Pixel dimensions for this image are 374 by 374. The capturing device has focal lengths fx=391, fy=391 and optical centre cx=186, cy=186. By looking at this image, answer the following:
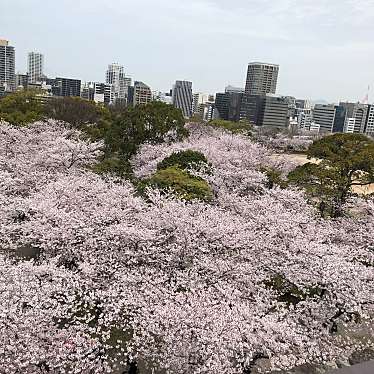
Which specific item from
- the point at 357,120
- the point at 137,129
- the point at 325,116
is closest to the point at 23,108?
the point at 137,129

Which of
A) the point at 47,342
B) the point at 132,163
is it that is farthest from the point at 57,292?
the point at 132,163

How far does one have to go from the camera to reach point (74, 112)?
3294 cm

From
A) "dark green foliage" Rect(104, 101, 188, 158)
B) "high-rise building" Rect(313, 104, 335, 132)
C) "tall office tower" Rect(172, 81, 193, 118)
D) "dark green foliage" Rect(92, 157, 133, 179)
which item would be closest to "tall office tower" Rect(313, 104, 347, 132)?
"high-rise building" Rect(313, 104, 335, 132)

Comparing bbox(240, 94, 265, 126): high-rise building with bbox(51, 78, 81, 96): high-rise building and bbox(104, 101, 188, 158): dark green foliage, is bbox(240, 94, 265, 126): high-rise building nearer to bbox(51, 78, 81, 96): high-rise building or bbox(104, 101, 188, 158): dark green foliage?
bbox(51, 78, 81, 96): high-rise building

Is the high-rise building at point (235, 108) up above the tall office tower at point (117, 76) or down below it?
below

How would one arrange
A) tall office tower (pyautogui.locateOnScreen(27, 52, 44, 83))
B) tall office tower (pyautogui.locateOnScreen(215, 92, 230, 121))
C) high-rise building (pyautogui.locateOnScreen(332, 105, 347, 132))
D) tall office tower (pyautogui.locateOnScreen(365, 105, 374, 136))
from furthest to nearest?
1. tall office tower (pyautogui.locateOnScreen(27, 52, 44, 83))
2. high-rise building (pyautogui.locateOnScreen(332, 105, 347, 132))
3. tall office tower (pyautogui.locateOnScreen(365, 105, 374, 136))
4. tall office tower (pyautogui.locateOnScreen(215, 92, 230, 121))

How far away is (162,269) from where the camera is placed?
411 inches

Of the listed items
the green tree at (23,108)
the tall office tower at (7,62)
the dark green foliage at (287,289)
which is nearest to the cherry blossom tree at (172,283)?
the dark green foliage at (287,289)

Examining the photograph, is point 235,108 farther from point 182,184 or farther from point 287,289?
point 287,289

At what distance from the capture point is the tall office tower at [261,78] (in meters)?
124

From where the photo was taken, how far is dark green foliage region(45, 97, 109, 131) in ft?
105

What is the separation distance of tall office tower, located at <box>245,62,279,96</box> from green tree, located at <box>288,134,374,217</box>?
357 ft

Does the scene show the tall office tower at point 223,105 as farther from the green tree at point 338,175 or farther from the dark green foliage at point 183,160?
the dark green foliage at point 183,160

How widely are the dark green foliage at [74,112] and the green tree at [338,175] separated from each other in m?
19.3
